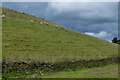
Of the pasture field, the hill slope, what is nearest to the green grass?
the pasture field

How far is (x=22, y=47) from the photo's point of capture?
2927 cm

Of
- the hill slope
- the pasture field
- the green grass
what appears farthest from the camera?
the hill slope

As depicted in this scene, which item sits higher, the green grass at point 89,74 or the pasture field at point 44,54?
the pasture field at point 44,54

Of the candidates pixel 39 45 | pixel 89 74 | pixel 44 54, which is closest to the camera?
pixel 89 74

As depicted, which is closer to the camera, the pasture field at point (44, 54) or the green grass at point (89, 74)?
the green grass at point (89, 74)

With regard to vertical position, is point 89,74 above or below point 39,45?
below

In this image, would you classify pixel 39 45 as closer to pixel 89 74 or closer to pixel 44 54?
pixel 44 54

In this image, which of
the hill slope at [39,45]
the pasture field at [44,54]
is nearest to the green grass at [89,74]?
the pasture field at [44,54]

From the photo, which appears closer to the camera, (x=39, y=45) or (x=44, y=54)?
(x=44, y=54)

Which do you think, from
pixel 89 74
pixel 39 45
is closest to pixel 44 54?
pixel 39 45

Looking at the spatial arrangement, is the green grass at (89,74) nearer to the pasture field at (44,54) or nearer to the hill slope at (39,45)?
the pasture field at (44,54)

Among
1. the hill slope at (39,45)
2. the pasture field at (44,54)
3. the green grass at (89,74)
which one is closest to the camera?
the green grass at (89,74)

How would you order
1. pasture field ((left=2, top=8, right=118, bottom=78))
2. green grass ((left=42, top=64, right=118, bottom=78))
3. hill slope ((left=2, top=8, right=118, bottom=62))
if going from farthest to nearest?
1. hill slope ((left=2, top=8, right=118, bottom=62))
2. pasture field ((left=2, top=8, right=118, bottom=78))
3. green grass ((left=42, top=64, right=118, bottom=78))

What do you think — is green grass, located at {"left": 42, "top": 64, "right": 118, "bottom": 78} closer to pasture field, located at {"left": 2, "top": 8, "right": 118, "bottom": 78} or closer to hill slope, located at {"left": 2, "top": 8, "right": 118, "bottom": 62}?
pasture field, located at {"left": 2, "top": 8, "right": 118, "bottom": 78}
